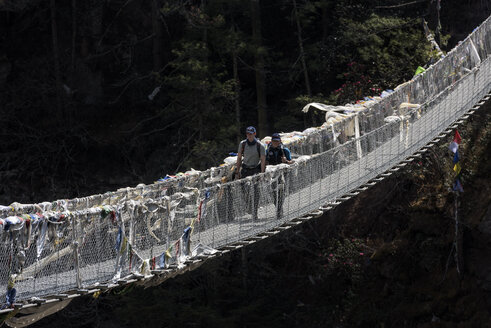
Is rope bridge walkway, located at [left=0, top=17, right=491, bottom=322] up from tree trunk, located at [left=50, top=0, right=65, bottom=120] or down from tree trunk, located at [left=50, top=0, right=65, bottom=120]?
down

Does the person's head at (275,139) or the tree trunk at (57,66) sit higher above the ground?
the tree trunk at (57,66)

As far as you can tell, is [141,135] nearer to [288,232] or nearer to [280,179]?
[288,232]

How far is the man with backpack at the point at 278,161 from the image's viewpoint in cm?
888

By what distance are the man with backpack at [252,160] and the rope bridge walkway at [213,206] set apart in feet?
0.18

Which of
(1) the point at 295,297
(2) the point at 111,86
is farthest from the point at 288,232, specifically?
(2) the point at 111,86

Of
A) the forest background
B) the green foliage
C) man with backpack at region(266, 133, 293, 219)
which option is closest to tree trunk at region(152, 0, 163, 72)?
the forest background

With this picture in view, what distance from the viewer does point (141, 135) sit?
61.3 feet

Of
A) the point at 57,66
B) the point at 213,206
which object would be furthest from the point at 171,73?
the point at 213,206

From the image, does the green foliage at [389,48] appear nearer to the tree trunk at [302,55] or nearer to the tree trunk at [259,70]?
the tree trunk at [302,55]

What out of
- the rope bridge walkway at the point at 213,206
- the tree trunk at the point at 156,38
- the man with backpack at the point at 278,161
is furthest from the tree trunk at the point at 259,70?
the man with backpack at the point at 278,161

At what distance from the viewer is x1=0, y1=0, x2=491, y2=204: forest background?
16.0m

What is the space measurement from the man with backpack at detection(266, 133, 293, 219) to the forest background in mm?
6449

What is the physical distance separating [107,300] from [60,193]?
9.26 feet

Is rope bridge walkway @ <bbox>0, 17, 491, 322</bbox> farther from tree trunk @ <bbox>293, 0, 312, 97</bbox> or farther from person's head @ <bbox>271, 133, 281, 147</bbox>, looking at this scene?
tree trunk @ <bbox>293, 0, 312, 97</bbox>
